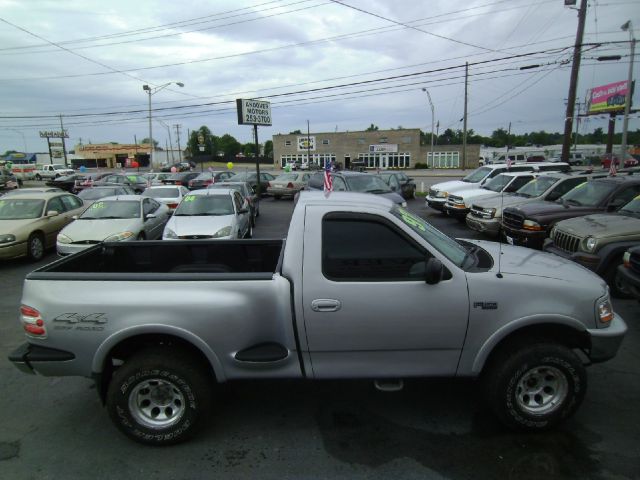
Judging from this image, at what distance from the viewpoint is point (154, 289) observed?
3.09 metres

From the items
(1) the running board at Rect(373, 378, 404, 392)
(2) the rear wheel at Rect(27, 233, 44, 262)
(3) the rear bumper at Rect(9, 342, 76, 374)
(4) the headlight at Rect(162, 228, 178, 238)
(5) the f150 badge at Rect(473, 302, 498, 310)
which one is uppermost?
(5) the f150 badge at Rect(473, 302, 498, 310)

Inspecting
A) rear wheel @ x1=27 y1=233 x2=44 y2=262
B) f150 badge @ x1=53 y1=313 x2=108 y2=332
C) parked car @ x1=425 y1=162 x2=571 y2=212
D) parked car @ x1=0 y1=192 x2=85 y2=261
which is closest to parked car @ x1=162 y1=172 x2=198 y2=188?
parked car @ x1=0 y1=192 x2=85 y2=261

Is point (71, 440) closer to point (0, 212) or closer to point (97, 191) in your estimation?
point (0, 212)

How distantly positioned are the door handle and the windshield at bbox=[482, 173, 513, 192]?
12517mm

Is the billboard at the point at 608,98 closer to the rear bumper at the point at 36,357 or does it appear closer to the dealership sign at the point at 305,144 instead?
the dealership sign at the point at 305,144

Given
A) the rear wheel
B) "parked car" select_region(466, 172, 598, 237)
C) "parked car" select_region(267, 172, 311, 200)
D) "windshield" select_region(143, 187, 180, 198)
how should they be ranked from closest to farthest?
the rear wheel, "parked car" select_region(466, 172, 598, 237), "windshield" select_region(143, 187, 180, 198), "parked car" select_region(267, 172, 311, 200)

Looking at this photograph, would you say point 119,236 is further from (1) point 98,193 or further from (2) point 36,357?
(1) point 98,193

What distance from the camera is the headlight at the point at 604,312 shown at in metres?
3.24

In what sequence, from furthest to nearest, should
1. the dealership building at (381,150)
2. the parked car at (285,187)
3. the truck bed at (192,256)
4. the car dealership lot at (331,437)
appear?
the dealership building at (381,150), the parked car at (285,187), the truck bed at (192,256), the car dealership lot at (331,437)

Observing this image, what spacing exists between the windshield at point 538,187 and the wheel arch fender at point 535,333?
353 inches

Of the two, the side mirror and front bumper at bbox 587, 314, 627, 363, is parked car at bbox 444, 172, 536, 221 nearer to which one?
front bumper at bbox 587, 314, 627, 363

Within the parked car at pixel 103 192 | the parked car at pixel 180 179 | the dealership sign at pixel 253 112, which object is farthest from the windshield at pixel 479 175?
the parked car at pixel 180 179

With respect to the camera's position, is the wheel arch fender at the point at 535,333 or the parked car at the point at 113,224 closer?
the wheel arch fender at the point at 535,333

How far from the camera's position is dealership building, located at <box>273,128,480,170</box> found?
67750 mm
